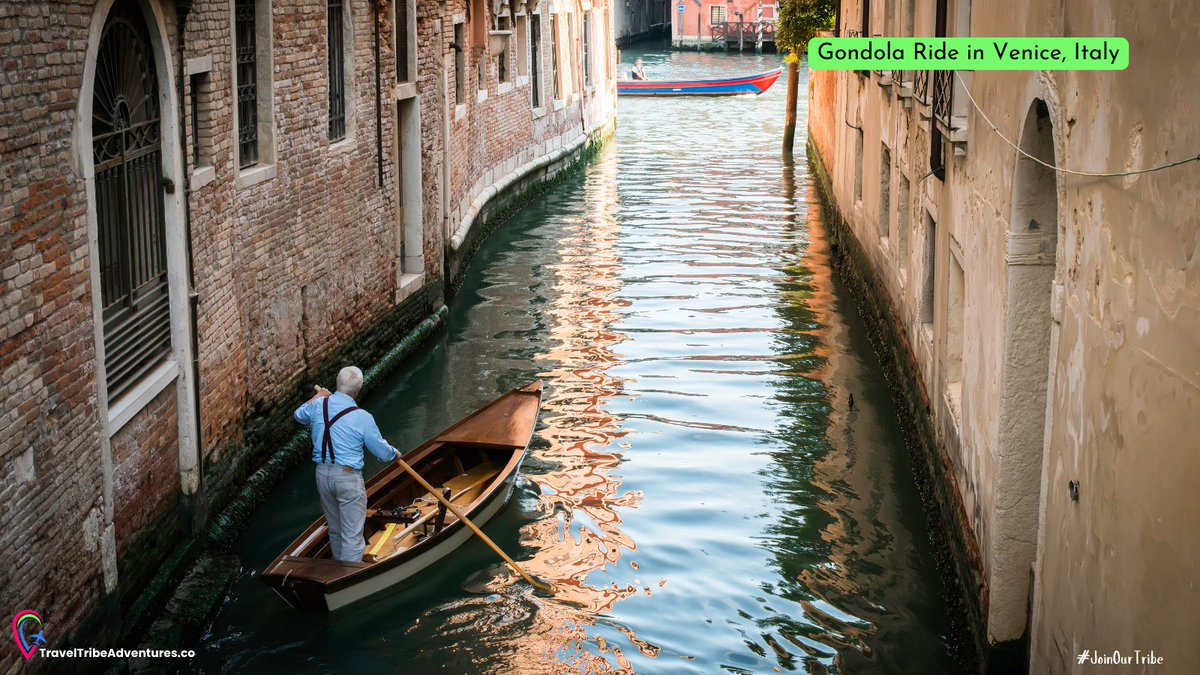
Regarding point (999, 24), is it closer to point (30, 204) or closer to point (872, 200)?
point (30, 204)

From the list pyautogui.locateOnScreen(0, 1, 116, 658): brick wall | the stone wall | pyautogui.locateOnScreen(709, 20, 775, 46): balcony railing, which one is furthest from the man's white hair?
pyautogui.locateOnScreen(709, 20, 775, 46): balcony railing

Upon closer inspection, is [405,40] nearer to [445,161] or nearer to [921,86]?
[445,161]

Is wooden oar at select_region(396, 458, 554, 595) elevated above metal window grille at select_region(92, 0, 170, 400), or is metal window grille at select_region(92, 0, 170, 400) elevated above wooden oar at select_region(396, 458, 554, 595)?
metal window grille at select_region(92, 0, 170, 400)

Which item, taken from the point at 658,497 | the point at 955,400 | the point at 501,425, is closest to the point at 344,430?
the point at 501,425

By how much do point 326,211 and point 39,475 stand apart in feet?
17.3

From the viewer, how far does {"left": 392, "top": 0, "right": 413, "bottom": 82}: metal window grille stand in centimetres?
1308

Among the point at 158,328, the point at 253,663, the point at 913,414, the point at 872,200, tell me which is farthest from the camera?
the point at 872,200

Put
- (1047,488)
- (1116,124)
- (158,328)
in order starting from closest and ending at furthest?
(1116,124), (1047,488), (158,328)

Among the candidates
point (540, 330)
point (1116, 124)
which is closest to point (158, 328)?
point (1116, 124)

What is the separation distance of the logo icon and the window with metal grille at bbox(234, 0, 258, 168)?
13.6 ft

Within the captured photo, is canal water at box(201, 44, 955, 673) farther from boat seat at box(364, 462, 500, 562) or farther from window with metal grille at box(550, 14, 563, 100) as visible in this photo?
window with metal grille at box(550, 14, 563, 100)

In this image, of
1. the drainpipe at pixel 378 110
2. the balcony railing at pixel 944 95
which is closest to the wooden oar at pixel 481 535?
the balcony railing at pixel 944 95

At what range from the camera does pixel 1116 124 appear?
4.59m

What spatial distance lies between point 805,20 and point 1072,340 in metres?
19.6
